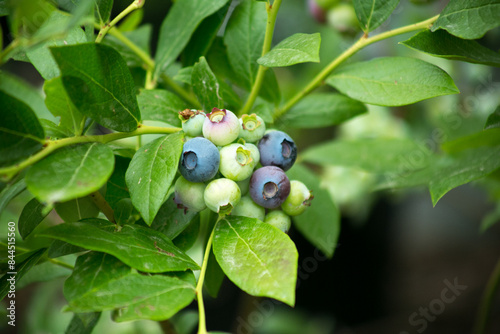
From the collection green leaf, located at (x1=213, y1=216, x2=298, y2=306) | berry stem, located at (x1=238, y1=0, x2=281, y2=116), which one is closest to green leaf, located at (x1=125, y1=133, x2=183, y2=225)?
green leaf, located at (x1=213, y1=216, x2=298, y2=306)

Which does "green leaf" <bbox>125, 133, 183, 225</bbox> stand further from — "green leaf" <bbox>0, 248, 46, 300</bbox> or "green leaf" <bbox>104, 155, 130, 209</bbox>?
"green leaf" <bbox>0, 248, 46, 300</bbox>

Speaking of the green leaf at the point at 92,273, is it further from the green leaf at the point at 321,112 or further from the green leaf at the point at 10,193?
the green leaf at the point at 321,112

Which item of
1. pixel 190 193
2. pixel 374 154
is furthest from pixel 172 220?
pixel 374 154

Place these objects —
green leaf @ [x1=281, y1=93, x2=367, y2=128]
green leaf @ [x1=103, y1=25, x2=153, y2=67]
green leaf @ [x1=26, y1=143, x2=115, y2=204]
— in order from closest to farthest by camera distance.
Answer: green leaf @ [x1=26, y1=143, x2=115, y2=204], green leaf @ [x1=103, y1=25, x2=153, y2=67], green leaf @ [x1=281, y1=93, x2=367, y2=128]

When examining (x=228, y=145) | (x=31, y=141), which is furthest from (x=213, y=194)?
(x=31, y=141)

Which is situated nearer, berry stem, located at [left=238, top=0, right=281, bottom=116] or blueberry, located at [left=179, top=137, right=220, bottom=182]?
blueberry, located at [left=179, top=137, right=220, bottom=182]

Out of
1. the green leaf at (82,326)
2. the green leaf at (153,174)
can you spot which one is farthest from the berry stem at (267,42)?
the green leaf at (82,326)
